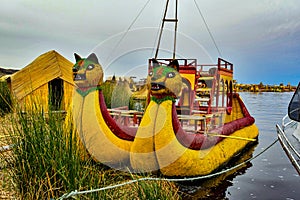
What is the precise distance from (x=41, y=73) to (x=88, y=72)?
23.5ft

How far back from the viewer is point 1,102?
9164 millimetres

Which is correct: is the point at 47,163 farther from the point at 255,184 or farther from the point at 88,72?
the point at 255,184

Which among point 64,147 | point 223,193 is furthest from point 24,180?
point 223,193

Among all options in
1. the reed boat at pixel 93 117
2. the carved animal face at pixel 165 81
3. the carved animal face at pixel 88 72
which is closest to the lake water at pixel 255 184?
the reed boat at pixel 93 117

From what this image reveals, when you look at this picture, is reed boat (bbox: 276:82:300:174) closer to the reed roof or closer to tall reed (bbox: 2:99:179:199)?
tall reed (bbox: 2:99:179:199)

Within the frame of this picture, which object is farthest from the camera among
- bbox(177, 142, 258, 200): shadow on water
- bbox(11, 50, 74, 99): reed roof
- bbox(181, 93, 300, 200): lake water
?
bbox(11, 50, 74, 99): reed roof

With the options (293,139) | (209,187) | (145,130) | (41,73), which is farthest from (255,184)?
(41,73)

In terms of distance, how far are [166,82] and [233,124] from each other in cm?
408

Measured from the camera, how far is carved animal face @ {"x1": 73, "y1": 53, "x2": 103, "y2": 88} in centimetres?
537

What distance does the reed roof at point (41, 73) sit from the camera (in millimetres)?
11555

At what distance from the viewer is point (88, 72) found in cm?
534

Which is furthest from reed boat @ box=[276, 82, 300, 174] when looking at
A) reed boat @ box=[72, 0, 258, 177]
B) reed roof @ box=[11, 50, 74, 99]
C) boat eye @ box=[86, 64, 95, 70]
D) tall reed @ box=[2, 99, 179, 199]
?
reed roof @ box=[11, 50, 74, 99]

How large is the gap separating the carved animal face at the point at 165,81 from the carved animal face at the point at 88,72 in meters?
1.01

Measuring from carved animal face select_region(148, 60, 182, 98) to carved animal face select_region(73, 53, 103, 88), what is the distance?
1008 millimetres
